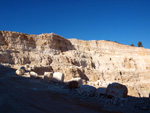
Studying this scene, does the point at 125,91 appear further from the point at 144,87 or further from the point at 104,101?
the point at 144,87

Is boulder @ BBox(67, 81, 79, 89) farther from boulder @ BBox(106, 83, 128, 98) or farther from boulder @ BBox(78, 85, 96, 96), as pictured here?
boulder @ BBox(106, 83, 128, 98)

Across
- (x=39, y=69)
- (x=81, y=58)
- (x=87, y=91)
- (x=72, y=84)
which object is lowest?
(x=87, y=91)

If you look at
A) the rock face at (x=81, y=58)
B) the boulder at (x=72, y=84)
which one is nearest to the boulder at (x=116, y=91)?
the boulder at (x=72, y=84)

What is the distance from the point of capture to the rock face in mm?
19906

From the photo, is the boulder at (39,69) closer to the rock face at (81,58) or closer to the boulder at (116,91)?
the rock face at (81,58)

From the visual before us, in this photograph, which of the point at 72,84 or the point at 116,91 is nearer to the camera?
the point at 116,91

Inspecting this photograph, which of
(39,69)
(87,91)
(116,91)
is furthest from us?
(39,69)

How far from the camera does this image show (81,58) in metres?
30.0

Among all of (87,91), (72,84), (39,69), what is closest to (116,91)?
(87,91)

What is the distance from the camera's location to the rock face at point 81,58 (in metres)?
19.9

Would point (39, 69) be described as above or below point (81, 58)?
below

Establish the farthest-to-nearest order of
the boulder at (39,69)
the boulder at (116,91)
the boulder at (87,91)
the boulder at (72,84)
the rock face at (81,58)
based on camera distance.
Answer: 1. the rock face at (81,58)
2. the boulder at (39,69)
3. the boulder at (72,84)
4. the boulder at (87,91)
5. the boulder at (116,91)

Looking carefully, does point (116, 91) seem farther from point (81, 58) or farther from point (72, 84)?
point (81, 58)

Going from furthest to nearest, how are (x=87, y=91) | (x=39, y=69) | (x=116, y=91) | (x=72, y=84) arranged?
(x=39, y=69)
(x=72, y=84)
(x=87, y=91)
(x=116, y=91)
